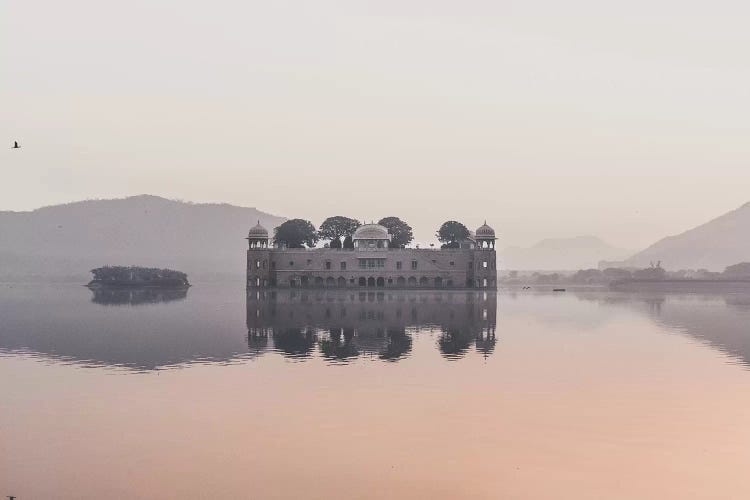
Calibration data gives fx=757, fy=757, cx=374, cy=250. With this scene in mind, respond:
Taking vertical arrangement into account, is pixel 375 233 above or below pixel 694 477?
above

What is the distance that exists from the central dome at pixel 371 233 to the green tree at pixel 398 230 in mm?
8009

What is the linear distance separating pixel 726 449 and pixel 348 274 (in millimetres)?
Answer: 99915

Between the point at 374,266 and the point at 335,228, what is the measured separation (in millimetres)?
13773

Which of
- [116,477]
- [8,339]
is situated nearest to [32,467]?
[116,477]

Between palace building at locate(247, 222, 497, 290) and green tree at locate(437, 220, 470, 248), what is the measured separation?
6584 millimetres

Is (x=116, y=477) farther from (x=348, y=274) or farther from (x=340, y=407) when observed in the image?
(x=348, y=274)

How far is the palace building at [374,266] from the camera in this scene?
114750 millimetres

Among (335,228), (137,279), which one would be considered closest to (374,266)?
(335,228)

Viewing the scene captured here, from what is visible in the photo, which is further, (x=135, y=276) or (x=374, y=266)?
(x=135, y=276)

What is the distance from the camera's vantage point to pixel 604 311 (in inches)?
2532

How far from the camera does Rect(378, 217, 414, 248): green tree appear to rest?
417 ft

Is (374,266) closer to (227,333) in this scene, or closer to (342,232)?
(342,232)

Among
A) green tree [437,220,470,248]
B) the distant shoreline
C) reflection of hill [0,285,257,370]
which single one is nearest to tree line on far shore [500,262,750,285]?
the distant shoreline

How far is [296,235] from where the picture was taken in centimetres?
12350
